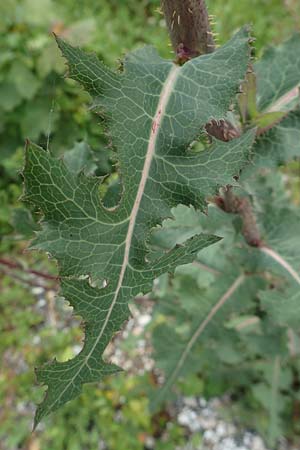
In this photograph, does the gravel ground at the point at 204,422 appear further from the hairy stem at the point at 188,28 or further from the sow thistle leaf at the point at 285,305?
the hairy stem at the point at 188,28

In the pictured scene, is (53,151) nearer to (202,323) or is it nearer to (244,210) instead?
(202,323)

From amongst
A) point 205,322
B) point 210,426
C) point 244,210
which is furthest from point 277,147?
point 210,426

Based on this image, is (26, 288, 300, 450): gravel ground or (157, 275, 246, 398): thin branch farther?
(26, 288, 300, 450): gravel ground

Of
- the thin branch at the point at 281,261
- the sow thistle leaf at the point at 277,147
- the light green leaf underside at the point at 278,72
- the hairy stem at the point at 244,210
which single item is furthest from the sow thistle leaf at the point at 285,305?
the light green leaf underside at the point at 278,72

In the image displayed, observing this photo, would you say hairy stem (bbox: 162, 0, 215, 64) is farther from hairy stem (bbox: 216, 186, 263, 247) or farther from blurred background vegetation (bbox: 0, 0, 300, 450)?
blurred background vegetation (bbox: 0, 0, 300, 450)

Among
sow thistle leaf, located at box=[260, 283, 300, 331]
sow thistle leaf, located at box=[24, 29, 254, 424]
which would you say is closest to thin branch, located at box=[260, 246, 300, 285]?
sow thistle leaf, located at box=[260, 283, 300, 331]

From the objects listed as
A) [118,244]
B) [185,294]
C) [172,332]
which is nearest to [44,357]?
[172,332]
